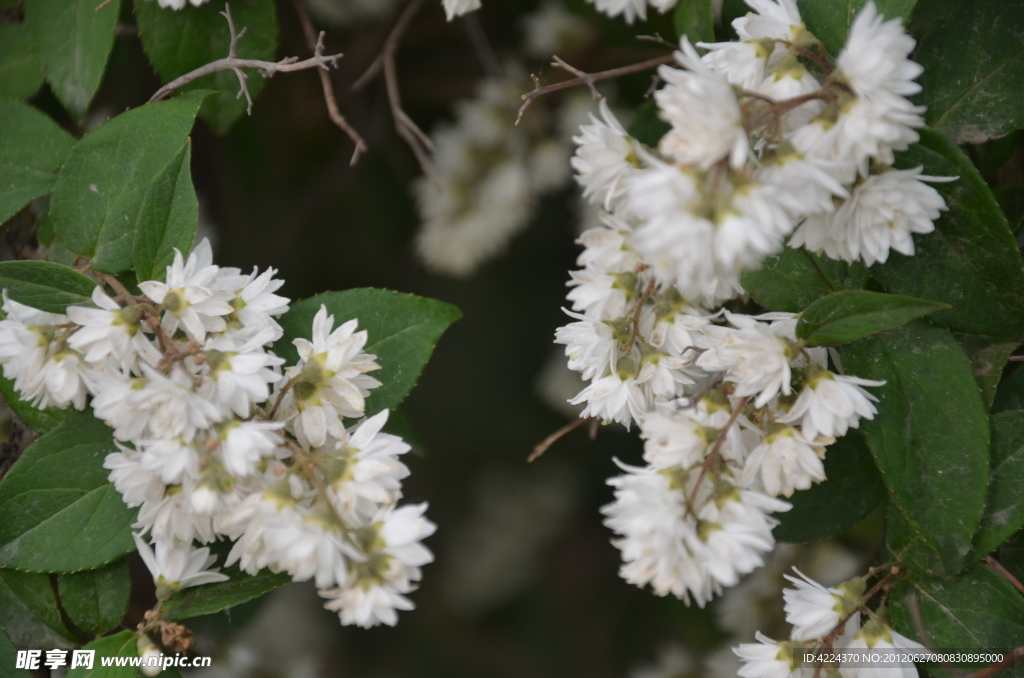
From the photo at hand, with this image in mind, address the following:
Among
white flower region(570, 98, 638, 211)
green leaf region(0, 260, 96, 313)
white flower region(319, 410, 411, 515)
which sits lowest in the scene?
white flower region(319, 410, 411, 515)

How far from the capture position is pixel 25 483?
2.78 feet

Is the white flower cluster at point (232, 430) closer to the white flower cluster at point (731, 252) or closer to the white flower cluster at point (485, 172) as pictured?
the white flower cluster at point (731, 252)

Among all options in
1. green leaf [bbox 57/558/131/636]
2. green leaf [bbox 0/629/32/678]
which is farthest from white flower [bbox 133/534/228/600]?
green leaf [bbox 0/629/32/678]

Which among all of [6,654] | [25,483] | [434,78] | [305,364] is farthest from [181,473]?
[434,78]

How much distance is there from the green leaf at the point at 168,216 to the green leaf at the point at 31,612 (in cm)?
43

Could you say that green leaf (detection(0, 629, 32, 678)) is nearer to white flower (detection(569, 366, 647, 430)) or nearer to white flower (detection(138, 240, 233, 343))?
white flower (detection(138, 240, 233, 343))

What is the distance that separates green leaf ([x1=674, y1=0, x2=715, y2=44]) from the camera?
0.96 metres

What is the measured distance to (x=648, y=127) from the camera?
113 cm

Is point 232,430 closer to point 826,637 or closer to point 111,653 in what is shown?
point 111,653

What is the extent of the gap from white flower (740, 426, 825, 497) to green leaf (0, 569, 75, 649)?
859mm

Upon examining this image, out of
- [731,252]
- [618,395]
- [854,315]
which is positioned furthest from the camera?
[618,395]

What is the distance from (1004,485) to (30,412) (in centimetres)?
114

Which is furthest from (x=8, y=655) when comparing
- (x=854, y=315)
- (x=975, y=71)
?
(x=975, y=71)

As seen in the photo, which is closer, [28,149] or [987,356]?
[987,356]
